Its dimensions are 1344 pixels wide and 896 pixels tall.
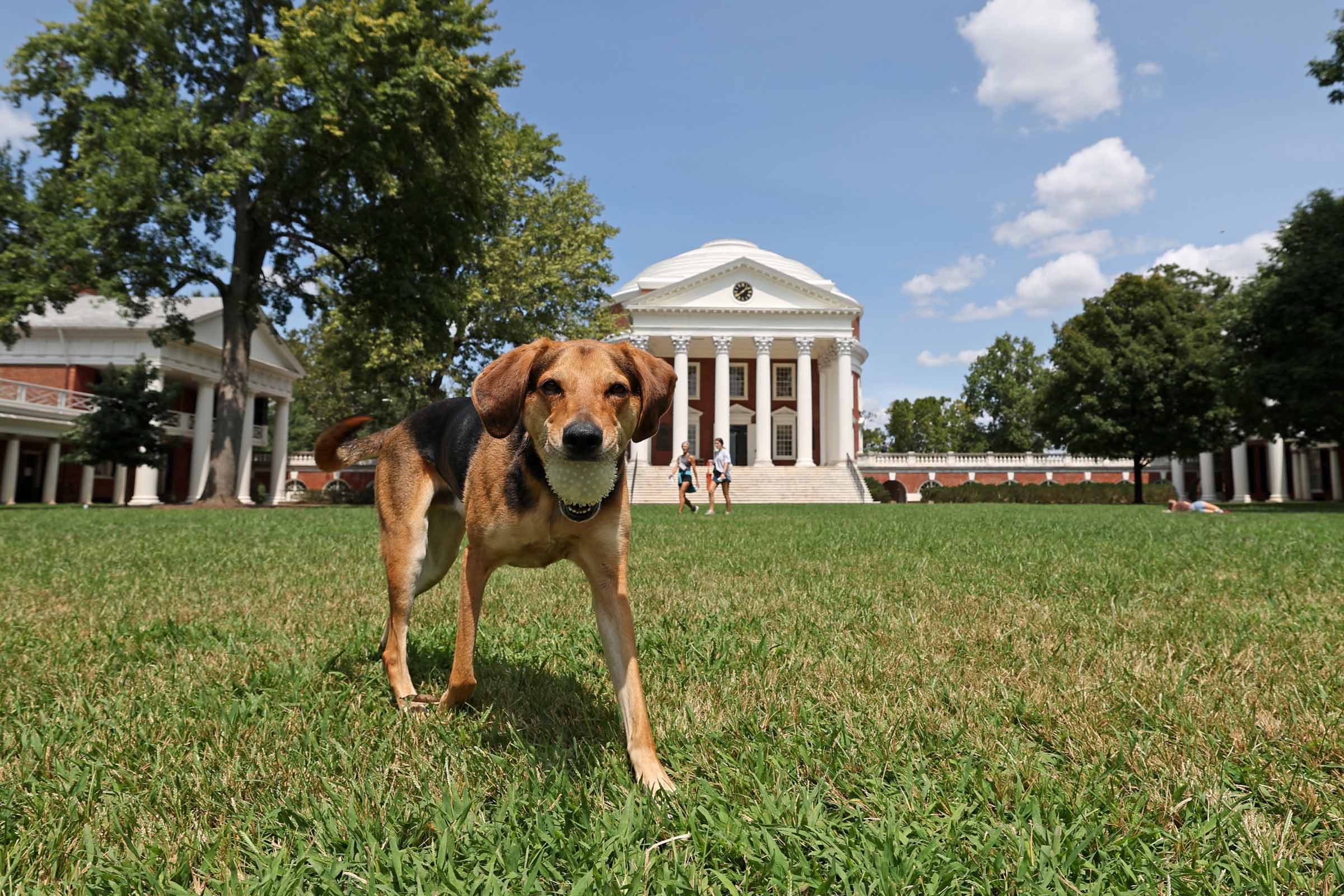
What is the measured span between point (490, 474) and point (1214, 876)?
238 centimetres

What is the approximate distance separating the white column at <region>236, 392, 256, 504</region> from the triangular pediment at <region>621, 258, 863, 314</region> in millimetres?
25118

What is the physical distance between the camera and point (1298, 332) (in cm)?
2584

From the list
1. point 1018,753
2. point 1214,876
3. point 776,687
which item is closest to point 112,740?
point 776,687

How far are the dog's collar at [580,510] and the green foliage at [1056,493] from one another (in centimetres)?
4911

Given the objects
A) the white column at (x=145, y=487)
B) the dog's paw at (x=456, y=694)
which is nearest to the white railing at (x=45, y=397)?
the white column at (x=145, y=487)

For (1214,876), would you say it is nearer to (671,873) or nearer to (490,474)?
(671,873)

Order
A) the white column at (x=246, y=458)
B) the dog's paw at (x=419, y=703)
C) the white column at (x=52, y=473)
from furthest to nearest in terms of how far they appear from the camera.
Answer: the white column at (x=246, y=458) → the white column at (x=52, y=473) → the dog's paw at (x=419, y=703)

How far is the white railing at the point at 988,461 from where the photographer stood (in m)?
60.0

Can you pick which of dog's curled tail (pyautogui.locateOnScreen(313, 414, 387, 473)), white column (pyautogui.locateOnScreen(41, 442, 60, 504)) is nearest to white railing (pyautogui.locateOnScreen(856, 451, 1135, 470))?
white column (pyautogui.locateOnScreen(41, 442, 60, 504))

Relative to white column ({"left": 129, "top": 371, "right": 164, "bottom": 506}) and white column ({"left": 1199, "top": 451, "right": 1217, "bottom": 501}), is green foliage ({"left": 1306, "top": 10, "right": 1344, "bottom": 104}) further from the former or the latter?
white column ({"left": 129, "top": 371, "right": 164, "bottom": 506})

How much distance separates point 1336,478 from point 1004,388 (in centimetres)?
2751

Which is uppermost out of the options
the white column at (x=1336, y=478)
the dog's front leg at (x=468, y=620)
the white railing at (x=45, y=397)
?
the white railing at (x=45, y=397)

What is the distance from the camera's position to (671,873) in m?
1.71

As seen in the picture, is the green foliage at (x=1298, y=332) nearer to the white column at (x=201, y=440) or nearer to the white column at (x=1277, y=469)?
the white column at (x=1277, y=469)
